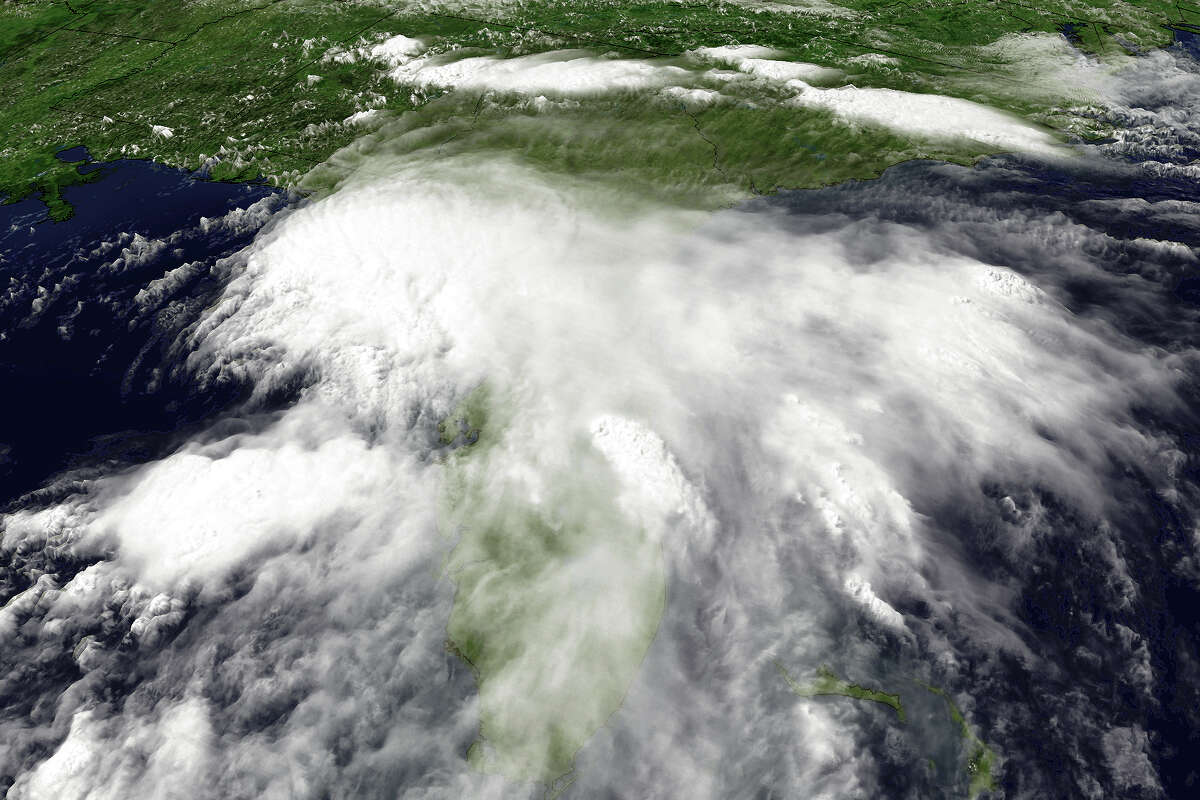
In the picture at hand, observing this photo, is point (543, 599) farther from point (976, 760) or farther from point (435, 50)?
point (435, 50)

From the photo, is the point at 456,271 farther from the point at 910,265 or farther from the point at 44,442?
the point at 910,265

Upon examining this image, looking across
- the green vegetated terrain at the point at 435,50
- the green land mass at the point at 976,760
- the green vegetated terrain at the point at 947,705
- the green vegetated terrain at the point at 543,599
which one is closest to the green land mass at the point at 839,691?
the green vegetated terrain at the point at 947,705

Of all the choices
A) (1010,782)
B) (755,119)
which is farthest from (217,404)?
(755,119)

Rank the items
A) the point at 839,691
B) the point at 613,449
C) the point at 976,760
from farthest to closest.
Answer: the point at 613,449 < the point at 839,691 < the point at 976,760

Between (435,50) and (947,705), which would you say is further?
(435,50)

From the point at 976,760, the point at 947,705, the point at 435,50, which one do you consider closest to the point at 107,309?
the point at 435,50

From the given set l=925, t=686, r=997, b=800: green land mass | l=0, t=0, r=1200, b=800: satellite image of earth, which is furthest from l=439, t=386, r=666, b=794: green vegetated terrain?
l=925, t=686, r=997, b=800: green land mass
